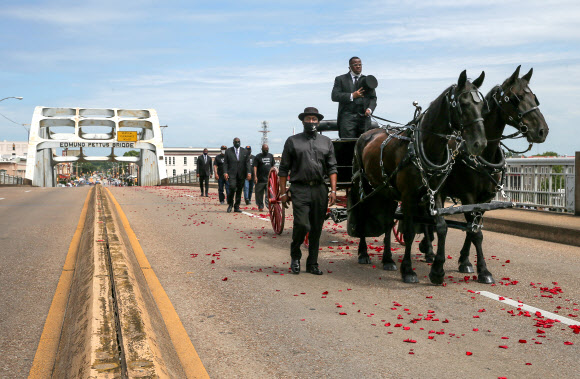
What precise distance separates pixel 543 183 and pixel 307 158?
9.78 m

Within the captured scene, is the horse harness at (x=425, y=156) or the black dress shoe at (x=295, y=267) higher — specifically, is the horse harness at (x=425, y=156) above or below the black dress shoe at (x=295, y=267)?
above

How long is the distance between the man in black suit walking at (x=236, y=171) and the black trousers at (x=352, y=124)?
8.10m

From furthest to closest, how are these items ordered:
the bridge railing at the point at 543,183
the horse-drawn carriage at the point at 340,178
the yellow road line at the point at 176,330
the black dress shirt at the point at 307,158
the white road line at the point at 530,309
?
the bridge railing at the point at 543,183 → the horse-drawn carriage at the point at 340,178 → the black dress shirt at the point at 307,158 → the white road line at the point at 530,309 → the yellow road line at the point at 176,330

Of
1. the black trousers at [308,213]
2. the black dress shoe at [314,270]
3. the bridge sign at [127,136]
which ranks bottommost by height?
the black dress shoe at [314,270]

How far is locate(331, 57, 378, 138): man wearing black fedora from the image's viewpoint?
32.3ft

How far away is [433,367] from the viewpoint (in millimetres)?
4320

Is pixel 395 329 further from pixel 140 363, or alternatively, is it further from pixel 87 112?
pixel 87 112

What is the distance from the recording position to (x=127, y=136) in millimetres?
91625

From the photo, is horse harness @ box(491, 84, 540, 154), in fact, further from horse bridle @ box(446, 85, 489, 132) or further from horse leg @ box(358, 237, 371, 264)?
horse leg @ box(358, 237, 371, 264)

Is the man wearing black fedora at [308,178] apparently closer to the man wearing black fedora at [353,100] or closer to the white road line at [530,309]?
the man wearing black fedora at [353,100]

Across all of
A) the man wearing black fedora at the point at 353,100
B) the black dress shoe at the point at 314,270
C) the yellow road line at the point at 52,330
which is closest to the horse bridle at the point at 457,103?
the black dress shoe at the point at 314,270

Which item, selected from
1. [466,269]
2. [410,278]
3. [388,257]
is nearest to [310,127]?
[388,257]

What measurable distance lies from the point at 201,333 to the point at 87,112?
97712 millimetres

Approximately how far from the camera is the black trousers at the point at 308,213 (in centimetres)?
776
